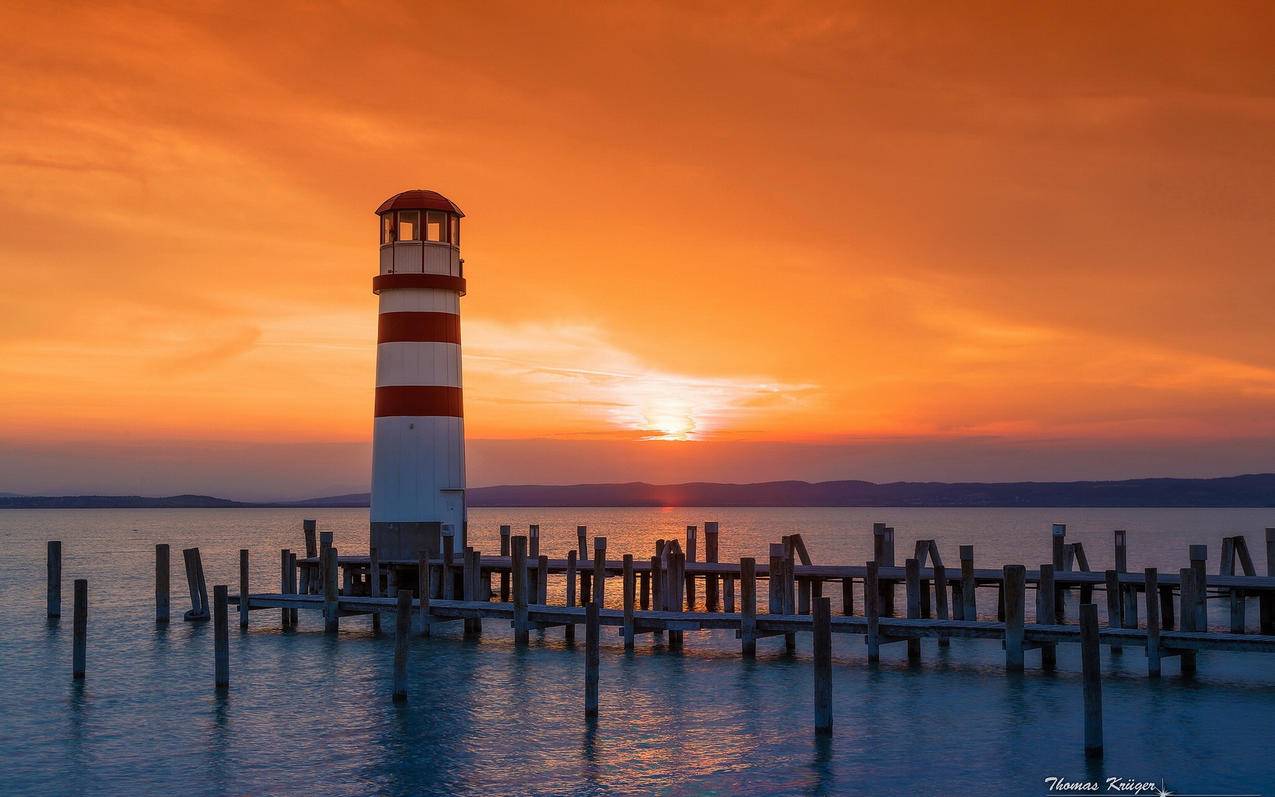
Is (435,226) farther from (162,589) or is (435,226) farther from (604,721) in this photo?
(604,721)

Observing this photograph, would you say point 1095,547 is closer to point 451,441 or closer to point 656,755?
point 451,441

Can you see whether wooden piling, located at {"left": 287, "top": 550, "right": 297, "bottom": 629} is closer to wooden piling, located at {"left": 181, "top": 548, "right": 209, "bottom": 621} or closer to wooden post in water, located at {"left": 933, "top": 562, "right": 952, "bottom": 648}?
wooden piling, located at {"left": 181, "top": 548, "right": 209, "bottom": 621}

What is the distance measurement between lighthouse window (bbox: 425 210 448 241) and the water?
→ 36.5 feet

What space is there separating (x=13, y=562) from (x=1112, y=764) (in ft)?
282

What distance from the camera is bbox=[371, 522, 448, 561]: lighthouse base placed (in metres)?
34.2

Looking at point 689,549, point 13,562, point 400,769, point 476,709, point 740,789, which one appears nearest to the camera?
point 740,789

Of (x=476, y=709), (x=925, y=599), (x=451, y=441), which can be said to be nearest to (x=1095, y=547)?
(x=925, y=599)

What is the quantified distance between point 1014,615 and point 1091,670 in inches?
275

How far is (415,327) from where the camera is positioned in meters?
32.8

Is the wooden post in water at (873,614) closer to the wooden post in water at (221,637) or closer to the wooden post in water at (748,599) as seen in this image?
the wooden post in water at (748,599)

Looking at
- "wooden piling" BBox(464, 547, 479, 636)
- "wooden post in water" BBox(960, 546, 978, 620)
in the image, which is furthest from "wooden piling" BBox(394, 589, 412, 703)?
"wooden post in water" BBox(960, 546, 978, 620)

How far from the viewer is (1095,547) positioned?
104 m

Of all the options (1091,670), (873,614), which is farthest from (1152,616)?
(1091,670)

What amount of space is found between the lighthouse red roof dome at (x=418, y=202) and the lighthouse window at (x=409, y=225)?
23 cm
